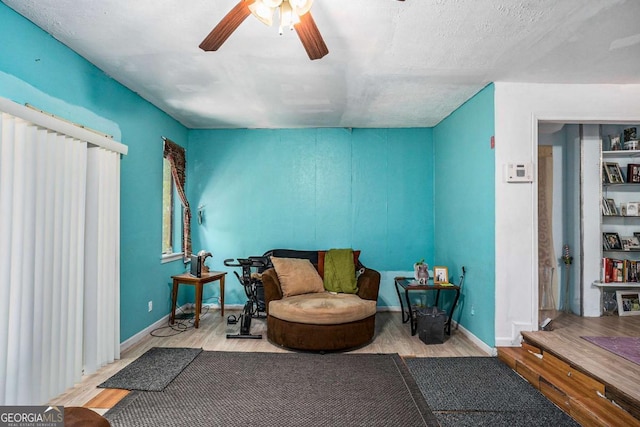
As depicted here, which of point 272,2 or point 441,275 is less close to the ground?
point 272,2

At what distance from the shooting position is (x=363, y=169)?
199 inches

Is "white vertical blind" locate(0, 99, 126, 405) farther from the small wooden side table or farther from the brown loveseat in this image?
the brown loveseat

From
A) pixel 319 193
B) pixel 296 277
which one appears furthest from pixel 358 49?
pixel 319 193

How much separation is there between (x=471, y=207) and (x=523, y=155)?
74 cm

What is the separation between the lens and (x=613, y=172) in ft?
14.0

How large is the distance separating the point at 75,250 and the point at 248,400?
1759mm

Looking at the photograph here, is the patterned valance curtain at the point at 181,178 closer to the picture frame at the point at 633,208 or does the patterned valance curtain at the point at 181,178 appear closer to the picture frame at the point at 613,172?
the picture frame at the point at 613,172

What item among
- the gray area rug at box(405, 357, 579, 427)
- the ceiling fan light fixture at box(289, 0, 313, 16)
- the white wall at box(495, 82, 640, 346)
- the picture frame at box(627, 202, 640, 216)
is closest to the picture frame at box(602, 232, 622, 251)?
the picture frame at box(627, 202, 640, 216)

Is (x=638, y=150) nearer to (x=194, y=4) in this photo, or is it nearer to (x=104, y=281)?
(x=194, y=4)

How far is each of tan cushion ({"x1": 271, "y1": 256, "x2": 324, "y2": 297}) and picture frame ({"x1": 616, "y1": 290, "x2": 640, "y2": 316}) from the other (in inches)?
142

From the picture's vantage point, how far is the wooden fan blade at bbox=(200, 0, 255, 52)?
67.4 inches

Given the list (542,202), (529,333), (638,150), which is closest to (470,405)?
(529,333)

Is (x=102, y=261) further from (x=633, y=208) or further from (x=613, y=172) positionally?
(x=633, y=208)

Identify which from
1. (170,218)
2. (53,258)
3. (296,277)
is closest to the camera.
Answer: (53,258)
